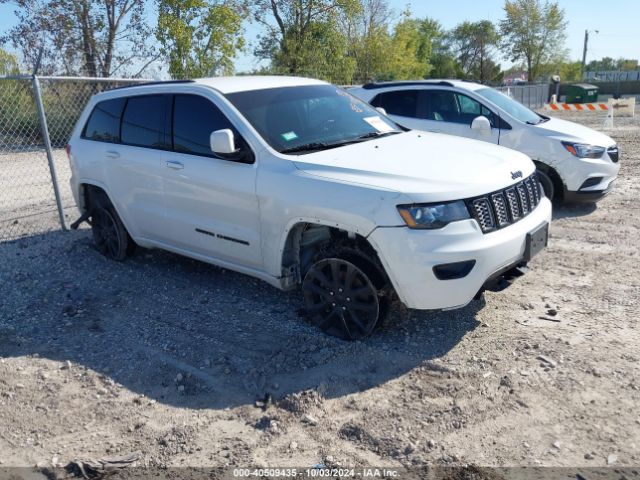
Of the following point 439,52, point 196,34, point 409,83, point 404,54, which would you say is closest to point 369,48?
point 404,54

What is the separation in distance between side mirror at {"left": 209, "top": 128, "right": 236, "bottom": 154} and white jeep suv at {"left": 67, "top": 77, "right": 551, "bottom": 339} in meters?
0.01

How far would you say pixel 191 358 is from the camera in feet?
13.6

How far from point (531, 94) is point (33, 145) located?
984 inches

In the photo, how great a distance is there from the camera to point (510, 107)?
8.21 meters

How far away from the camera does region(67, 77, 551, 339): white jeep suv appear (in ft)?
12.2

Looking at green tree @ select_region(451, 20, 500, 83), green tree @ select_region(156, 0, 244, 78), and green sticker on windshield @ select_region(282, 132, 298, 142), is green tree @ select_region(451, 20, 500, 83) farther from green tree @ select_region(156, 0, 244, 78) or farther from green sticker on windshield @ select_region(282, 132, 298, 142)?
green sticker on windshield @ select_region(282, 132, 298, 142)

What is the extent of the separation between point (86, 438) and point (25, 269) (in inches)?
139

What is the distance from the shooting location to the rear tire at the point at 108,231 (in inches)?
240

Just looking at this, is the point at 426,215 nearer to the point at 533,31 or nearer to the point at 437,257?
the point at 437,257

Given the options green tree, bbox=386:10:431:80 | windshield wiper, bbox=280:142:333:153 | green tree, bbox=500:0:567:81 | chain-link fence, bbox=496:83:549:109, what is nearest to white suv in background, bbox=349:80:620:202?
windshield wiper, bbox=280:142:333:153

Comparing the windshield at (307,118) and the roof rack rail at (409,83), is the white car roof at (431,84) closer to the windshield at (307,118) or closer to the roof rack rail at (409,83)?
the roof rack rail at (409,83)

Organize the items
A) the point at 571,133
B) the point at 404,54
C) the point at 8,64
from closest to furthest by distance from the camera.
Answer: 1. the point at 571,133
2. the point at 8,64
3. the point at 404,54

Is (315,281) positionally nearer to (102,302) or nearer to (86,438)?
(86,438)

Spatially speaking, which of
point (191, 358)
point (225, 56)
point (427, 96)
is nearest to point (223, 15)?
point (225, 56)
